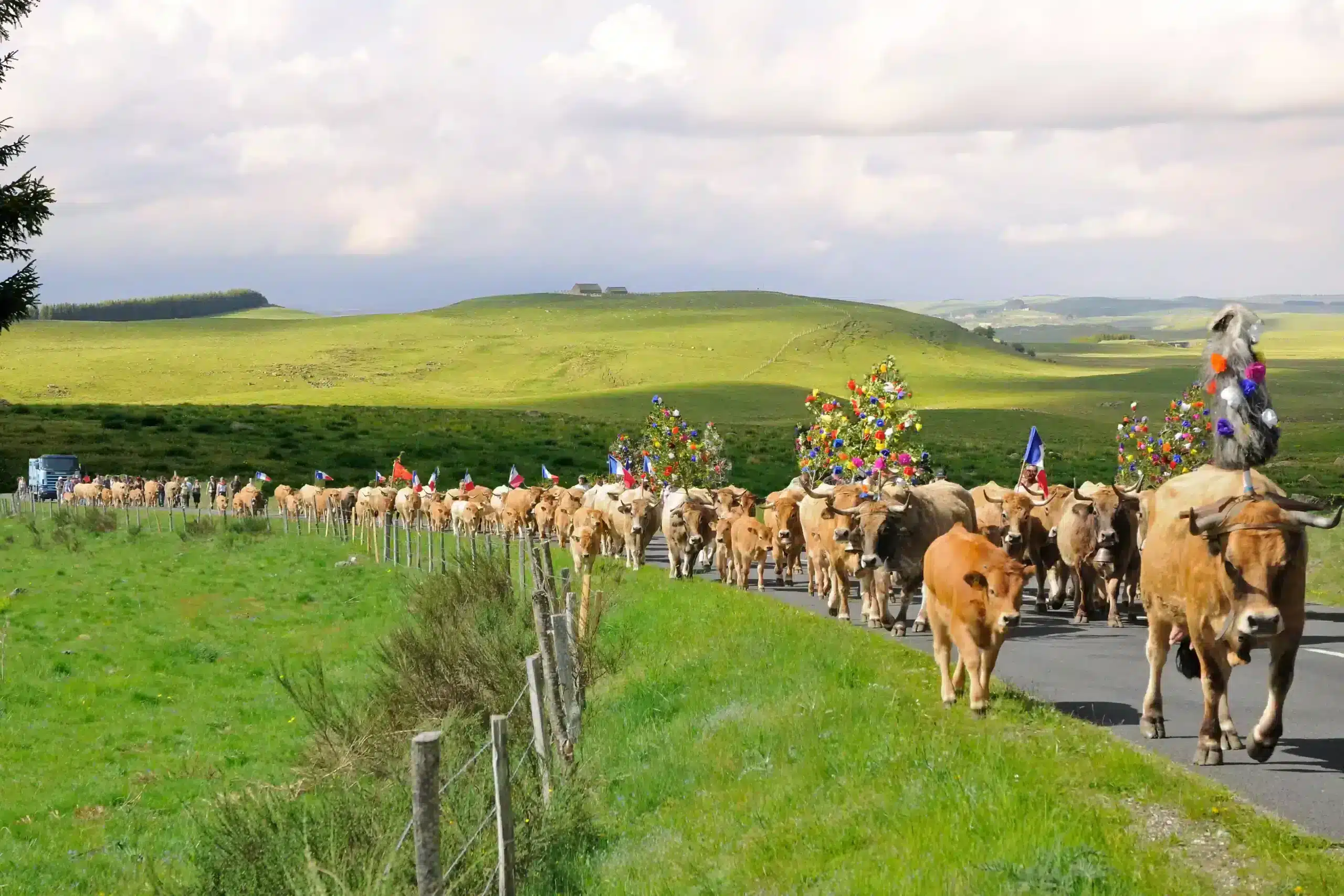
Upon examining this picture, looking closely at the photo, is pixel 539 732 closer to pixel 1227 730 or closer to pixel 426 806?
pixel 426 806

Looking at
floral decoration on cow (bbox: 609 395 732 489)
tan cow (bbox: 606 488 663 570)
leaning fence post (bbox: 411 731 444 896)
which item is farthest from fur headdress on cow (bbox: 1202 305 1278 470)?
floral decoration on cow (bbox: 609 395 732 489)

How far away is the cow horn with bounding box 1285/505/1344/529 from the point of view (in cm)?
953

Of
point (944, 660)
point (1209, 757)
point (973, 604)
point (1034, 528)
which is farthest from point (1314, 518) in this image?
point (1034, 528)

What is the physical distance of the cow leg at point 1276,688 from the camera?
388 inches

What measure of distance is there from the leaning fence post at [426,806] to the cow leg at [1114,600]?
14.7m

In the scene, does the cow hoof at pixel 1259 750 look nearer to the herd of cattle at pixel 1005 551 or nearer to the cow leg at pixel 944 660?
the herd of cattle at pixel 1005 551

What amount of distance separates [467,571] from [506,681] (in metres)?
4.91

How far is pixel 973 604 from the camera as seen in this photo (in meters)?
11.7

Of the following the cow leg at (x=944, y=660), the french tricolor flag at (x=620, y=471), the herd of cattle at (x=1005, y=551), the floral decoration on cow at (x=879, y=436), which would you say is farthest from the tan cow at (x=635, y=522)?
the cow leg at (x=944, y=660)

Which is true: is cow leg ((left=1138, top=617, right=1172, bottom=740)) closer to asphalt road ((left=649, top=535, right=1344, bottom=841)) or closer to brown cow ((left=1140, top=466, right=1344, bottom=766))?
asphalt road ((left=649, top=535, right=1344, bottom=841))

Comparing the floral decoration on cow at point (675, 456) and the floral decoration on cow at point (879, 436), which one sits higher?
the floral decoration on cow at point (879, 436)

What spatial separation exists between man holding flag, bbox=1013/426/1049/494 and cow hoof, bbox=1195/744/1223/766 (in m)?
15.4

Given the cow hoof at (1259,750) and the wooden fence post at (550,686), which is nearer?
the cow hoof at (1259,750)

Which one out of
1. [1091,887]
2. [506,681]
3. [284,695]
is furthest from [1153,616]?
[284,695]
